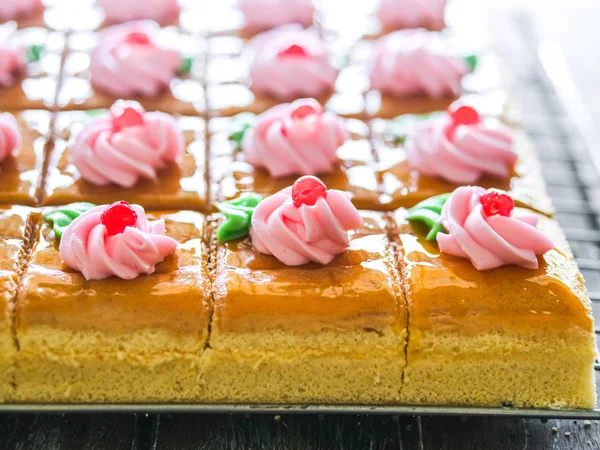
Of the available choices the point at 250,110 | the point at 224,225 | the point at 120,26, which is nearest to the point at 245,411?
the point at 224,225

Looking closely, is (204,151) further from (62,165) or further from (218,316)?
(218,316)

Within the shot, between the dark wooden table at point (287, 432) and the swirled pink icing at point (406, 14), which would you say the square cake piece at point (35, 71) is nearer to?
the dark wooden table at point (287, 432)

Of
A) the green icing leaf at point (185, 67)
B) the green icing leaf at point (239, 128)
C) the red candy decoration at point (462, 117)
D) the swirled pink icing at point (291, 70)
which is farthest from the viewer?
the green icing leaf at point (185, 67)

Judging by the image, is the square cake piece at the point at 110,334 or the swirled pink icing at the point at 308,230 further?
the swirled pink icing at the point at 308,230

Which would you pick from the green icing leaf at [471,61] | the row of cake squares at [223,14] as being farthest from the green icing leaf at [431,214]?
the row of cake squares at [223,14]

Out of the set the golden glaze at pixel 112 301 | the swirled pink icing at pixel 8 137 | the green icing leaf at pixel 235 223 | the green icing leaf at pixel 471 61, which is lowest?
the swirled pink icing at pixel 8 137

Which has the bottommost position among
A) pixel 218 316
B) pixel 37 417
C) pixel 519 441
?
pixel 37 417
